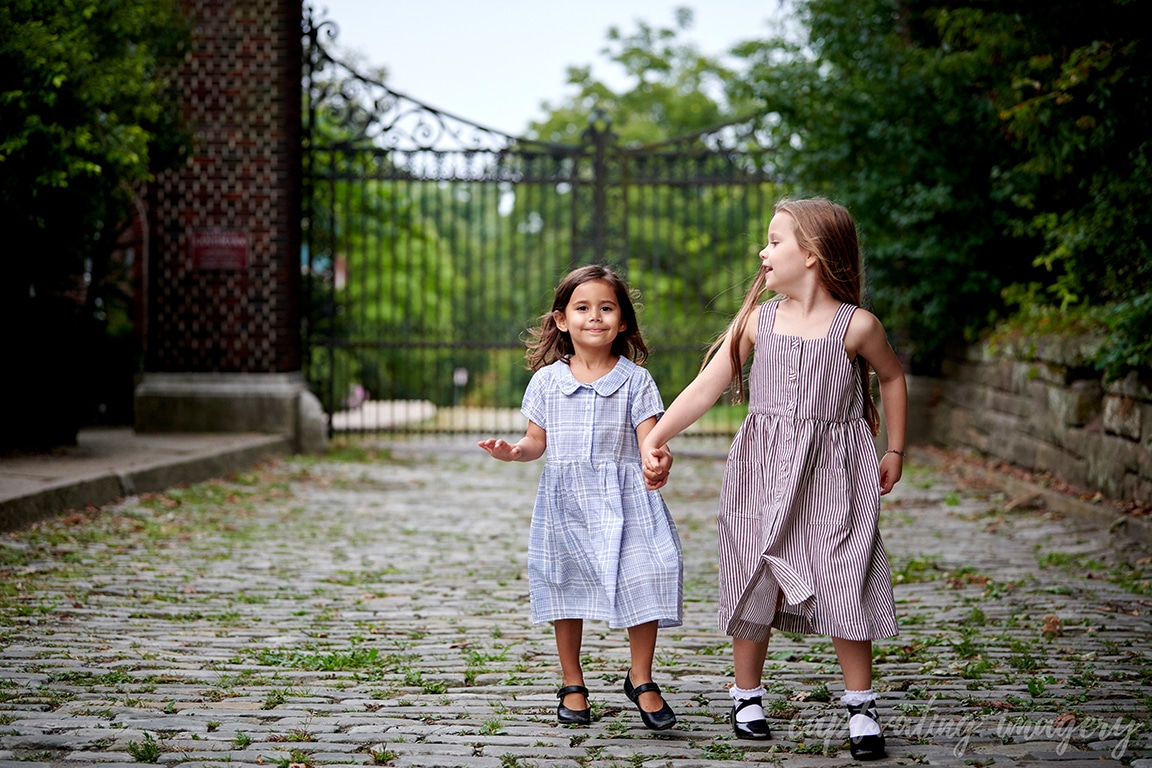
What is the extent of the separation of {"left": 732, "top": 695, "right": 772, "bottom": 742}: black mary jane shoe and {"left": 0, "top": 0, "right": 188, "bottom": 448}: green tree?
18.5ft

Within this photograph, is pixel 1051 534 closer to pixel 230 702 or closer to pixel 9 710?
pixel 230 702

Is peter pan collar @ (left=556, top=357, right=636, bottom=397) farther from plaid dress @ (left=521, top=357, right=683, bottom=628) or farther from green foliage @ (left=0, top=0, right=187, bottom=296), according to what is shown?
green foliage @ (left=0, top=0, right=187, bottom=296)

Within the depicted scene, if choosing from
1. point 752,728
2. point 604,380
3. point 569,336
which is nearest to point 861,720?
point 752,728

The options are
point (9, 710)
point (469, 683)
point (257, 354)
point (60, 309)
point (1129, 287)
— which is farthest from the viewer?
point (257, 354)

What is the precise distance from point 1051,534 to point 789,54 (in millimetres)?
6339

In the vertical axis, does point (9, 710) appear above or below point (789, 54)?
below

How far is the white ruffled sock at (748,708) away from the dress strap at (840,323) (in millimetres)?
998

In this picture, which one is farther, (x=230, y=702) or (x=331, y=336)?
(x=331, y=336)

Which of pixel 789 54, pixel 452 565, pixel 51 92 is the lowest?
pixel 452 565

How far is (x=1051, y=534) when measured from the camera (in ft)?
22.9

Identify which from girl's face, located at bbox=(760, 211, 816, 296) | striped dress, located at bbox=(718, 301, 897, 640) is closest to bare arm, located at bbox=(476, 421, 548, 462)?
striped dress, located at bbox=(718, 301, 897, 640)

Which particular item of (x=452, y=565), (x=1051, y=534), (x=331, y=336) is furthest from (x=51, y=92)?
(x=1051, y=534)

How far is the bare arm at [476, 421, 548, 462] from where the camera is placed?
11.7 feet

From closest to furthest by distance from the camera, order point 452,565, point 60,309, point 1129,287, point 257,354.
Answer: point 452,565 < point 1129,287 < point 60,309 < point 257,354
